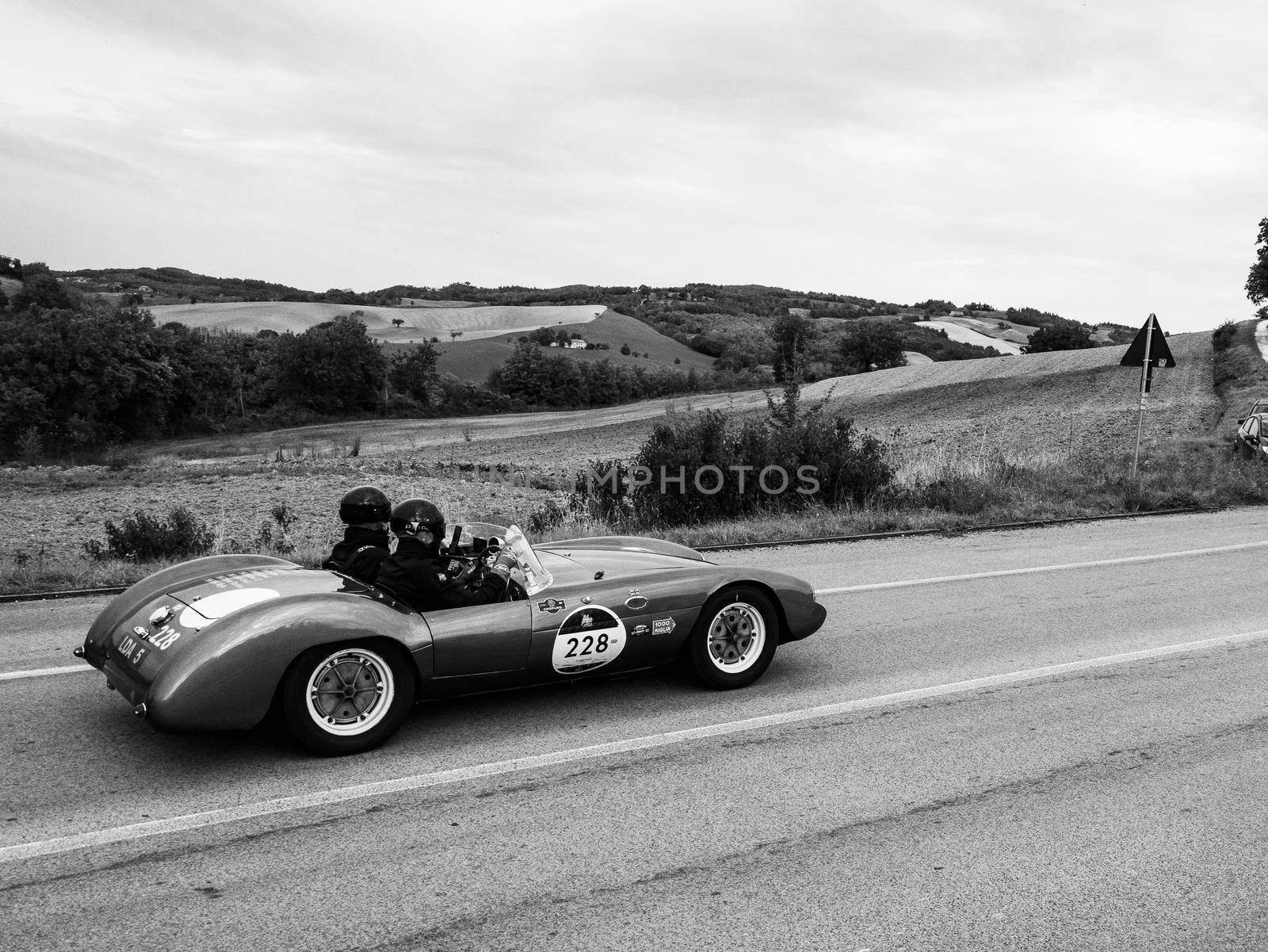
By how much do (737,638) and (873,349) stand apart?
2975 inches

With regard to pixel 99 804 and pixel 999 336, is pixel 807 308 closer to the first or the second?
pixel 999 336

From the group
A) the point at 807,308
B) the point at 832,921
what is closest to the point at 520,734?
the point at 832,921

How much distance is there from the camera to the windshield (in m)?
5.61

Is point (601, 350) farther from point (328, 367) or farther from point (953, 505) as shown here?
point (953, 505)

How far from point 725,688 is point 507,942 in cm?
297

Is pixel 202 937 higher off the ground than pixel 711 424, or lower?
lower

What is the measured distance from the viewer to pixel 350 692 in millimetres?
4957

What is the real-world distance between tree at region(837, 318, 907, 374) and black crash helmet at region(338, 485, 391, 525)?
7470 centimetres

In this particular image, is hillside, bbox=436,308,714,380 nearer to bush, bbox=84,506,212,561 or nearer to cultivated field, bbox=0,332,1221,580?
cultivated field, bbox=0,332,1221,580


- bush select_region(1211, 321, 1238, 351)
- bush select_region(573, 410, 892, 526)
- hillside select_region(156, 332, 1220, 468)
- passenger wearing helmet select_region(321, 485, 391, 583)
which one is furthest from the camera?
bush select_region(1211, 321, 1238, 351)

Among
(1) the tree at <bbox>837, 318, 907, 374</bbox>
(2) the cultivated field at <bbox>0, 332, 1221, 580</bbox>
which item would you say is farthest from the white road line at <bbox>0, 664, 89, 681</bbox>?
(1) the tree at <bbox>837, 318, 907, 374</bbox>

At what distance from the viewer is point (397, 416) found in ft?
204

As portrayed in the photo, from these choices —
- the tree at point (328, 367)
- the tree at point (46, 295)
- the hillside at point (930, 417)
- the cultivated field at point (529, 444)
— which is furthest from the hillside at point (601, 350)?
the tree at point (46, 295)

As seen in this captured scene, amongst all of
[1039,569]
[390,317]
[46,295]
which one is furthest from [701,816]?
[390,317]
